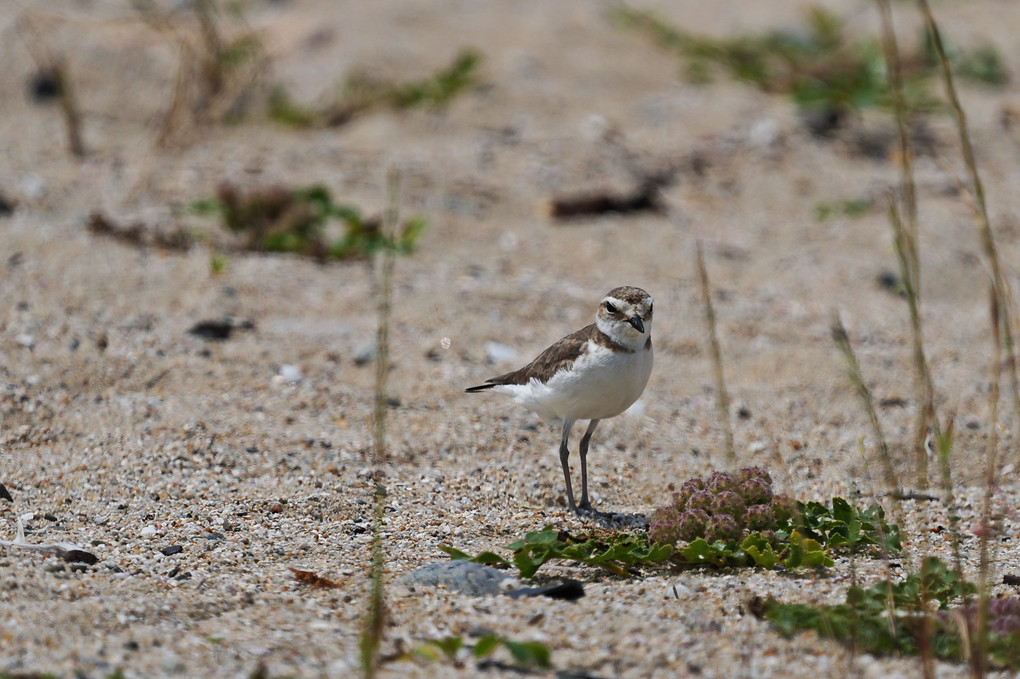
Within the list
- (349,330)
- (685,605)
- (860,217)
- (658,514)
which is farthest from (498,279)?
(685,605)

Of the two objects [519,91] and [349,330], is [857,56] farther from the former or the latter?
[349,330]

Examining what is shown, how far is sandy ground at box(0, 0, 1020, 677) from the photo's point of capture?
135 inches

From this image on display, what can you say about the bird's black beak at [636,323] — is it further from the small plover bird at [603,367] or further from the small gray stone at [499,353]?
the small gray stone at [499,353]

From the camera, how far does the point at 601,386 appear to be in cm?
439

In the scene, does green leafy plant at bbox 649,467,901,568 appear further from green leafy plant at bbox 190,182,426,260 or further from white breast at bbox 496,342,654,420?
green leafy plant at bbox 190,182,426,260

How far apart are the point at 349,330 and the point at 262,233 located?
4.93 ft

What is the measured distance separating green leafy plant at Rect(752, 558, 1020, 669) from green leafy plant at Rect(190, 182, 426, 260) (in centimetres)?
484

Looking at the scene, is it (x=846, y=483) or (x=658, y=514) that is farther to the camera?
(x=846, y=483)

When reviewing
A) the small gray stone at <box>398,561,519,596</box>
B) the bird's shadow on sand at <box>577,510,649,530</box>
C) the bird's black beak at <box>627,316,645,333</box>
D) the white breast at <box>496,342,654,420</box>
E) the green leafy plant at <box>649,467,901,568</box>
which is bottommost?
the bird's shadow on sand at <box>577,510,649,530</box>

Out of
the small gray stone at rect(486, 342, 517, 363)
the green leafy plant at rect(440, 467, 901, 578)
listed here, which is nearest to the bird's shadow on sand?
the green leafy plant at rect(440, 467, 901, 578)

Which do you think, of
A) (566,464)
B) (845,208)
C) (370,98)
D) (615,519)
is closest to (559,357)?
(566,464)

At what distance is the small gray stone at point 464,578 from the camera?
12.0 ft

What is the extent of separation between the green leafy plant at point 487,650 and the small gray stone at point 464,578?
0.47 metres

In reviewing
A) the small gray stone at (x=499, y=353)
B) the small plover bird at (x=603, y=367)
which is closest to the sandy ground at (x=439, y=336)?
the small gray stone at (x=499, y=353)
